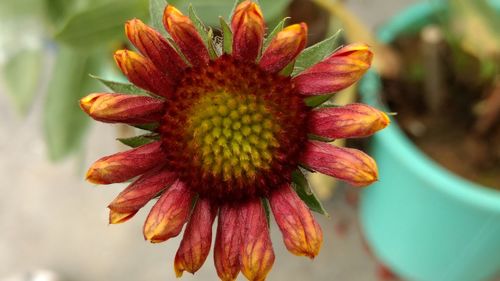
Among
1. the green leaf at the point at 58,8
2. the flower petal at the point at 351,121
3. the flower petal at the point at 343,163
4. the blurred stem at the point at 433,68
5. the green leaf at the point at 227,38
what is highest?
the green leaf at the point at 58,8

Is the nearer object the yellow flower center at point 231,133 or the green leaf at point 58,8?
the yellow flower center at point 231,133

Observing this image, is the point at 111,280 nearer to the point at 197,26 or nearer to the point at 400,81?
the point at 400,81

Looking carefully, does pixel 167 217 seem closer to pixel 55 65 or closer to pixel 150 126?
pixel 150 126

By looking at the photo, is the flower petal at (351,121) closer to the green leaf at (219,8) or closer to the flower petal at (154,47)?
the flower petal at (154,47)

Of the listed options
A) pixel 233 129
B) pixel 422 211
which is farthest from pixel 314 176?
pixel 233 129

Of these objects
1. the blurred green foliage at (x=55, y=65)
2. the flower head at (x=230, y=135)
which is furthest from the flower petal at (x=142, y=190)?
the blurred green foliage at (x=55, y=65)

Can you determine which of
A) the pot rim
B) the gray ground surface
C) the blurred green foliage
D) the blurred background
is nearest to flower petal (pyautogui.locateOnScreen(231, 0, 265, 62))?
the blurred background

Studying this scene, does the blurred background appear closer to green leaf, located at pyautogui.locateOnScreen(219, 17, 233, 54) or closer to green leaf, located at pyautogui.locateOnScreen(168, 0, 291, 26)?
green leaf, located at pyautogui.locateOnScreen(168, 0, 291, 26)
